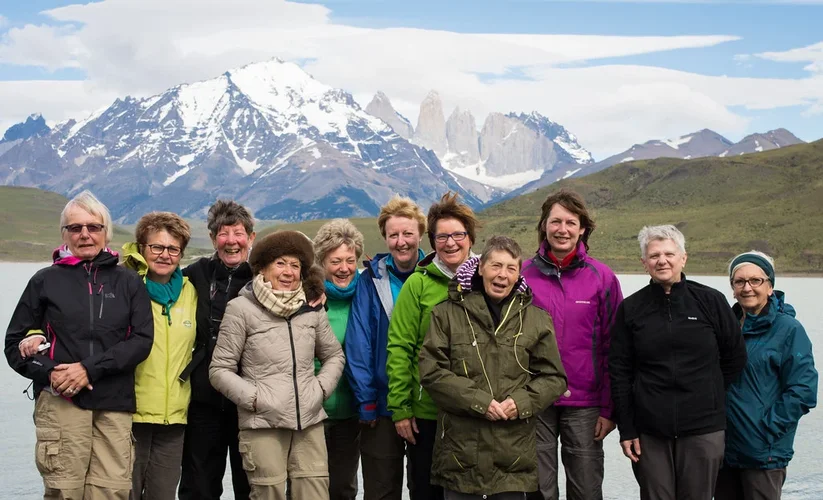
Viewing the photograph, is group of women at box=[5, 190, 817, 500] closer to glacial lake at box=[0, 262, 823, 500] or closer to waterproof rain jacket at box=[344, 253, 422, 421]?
waterproof rain jacket at box=[344, 253, 422, 421]

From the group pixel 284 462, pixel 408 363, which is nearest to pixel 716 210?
pixel 408 363

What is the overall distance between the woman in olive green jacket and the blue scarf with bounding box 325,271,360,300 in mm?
1285

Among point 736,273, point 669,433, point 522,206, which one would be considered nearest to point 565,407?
point 669,433

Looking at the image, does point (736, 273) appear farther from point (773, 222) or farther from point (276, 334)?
point (773, 222)

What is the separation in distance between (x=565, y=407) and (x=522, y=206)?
184210 millimetres

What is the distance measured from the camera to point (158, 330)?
6.90 meters

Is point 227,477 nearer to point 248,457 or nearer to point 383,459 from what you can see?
point 383,459

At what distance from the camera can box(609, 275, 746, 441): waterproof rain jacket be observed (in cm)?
644

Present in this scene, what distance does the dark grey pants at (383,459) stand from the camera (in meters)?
7.10

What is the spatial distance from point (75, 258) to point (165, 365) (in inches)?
46.0

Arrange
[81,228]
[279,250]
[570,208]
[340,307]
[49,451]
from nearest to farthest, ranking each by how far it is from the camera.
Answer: [49,451], [81,228], [279,250], [570,208], [340,307]

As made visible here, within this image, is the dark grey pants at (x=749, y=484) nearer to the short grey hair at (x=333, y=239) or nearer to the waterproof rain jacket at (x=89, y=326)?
the short grey hair at (x=333, y=239)

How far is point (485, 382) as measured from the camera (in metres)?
6.09

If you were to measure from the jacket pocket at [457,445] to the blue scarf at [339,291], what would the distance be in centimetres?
163
